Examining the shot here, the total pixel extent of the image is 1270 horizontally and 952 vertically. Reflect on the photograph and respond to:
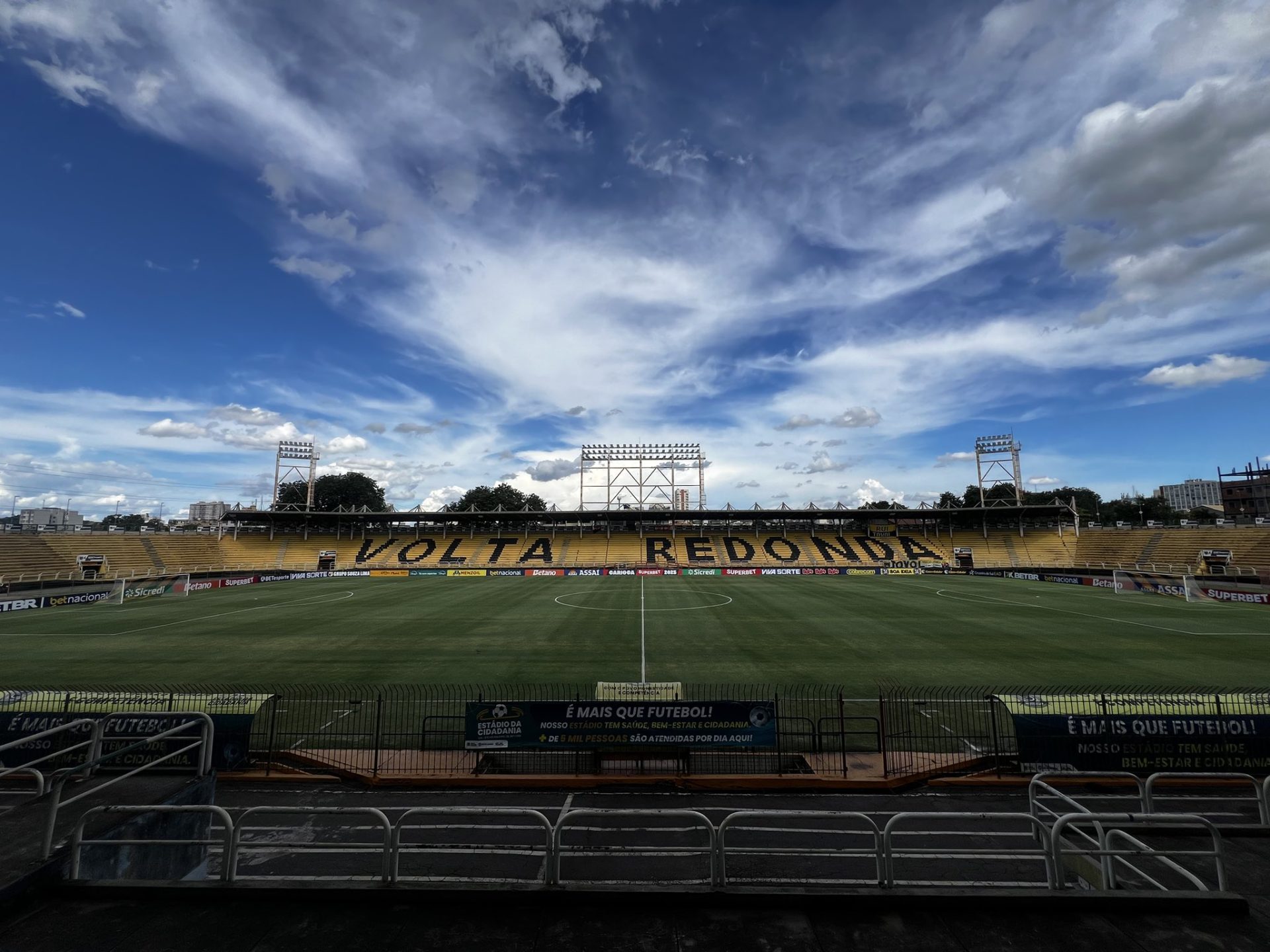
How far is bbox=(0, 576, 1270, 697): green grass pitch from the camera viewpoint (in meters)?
20.0

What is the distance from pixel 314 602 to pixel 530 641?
73.0 feet

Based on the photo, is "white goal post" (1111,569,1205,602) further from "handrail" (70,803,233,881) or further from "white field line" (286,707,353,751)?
"handrail" (70,803,233,881)

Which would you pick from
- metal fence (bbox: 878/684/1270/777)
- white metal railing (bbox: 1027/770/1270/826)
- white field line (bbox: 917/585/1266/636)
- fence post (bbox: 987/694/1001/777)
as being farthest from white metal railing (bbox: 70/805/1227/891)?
white field line (bbox: 917/585/1266/636)

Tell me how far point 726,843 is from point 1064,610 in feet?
114

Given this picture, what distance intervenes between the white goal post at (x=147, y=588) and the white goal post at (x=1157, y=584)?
71437 mm

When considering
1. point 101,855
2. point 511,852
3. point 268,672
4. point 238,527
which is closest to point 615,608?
point 268,672

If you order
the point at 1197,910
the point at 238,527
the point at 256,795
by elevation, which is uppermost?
the point at 238,527

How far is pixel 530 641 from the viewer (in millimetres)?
25672

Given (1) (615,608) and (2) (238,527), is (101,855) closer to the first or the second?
(1) (615,608)

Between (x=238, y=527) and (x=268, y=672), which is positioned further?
(x=238, y=527)

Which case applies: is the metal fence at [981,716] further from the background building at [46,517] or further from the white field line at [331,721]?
the background building at [46,517]

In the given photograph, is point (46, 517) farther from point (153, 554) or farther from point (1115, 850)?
point (1115, 850)

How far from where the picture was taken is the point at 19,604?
121ft

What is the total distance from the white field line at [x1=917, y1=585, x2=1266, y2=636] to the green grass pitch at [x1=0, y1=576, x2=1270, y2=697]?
20cm
